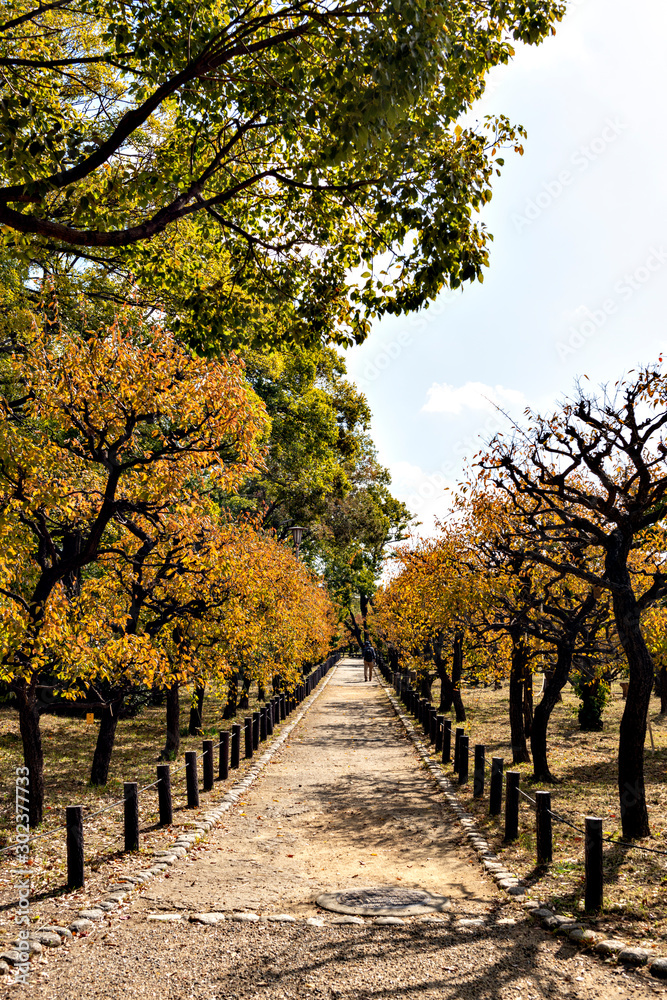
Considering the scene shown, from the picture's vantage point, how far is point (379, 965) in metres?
5.78

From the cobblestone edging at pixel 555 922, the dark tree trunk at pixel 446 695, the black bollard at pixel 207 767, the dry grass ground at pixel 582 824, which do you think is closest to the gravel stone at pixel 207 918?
the cobblestone edging at pixel 555 922

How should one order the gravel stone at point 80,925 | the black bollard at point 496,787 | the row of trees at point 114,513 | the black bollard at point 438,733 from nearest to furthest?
the gravel stone at point 80,925 → the row of trees at point 114,513 → the black bollard at point 496,787 → the black bollard at point 438,733

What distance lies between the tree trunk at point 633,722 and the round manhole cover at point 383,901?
10.2ft

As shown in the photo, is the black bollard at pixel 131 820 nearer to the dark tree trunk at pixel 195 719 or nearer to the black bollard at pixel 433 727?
the black bollard at pixel 433 727

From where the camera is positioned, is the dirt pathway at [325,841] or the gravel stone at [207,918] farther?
the dirt pathway at [325,841]

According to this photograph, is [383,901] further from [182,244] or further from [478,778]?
[182,244]

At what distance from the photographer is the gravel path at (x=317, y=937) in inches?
213

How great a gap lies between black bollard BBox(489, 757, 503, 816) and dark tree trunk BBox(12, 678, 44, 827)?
6.36 m

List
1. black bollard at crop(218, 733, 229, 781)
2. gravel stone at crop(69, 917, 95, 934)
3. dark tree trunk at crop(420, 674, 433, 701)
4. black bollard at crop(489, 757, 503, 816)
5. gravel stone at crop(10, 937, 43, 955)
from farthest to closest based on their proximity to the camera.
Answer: dark tree trunk at crop(420, 674, 433, 701)
black bollard at crop(218, 733, 229, 781)
black bollard at crop(489, 757, 503, 816)
gravel stone at crop(69, 917, 95, 934)
gravel stone at crop(10, 937, 43, 955)

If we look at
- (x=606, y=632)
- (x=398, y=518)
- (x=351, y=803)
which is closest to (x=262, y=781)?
(x=351, y=803)

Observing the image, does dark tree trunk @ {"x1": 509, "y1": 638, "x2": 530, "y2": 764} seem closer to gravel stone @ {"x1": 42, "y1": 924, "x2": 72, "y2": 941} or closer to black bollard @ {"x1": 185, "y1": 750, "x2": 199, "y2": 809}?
black bollard @ {"x1": 185, "y1": 750, "x2": 199, "y2": 809}

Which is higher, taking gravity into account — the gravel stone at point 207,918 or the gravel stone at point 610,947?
the gravel stone at point 207,918

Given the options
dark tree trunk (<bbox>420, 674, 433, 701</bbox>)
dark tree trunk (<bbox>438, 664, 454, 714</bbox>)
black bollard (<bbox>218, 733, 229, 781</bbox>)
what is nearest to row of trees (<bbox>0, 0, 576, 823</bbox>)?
black bollard (<bbox>218, 733, 229, 781</bbox>)

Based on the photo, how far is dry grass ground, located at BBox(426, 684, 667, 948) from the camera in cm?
712
